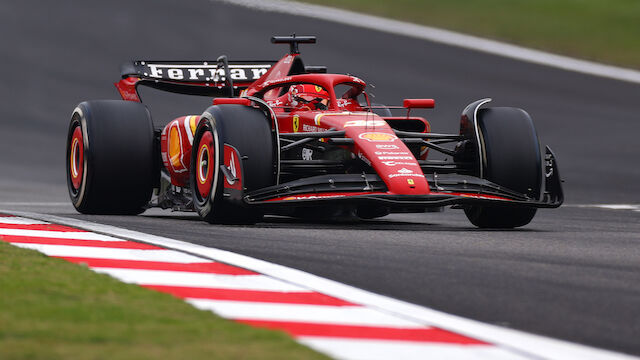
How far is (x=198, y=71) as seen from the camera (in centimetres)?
1314

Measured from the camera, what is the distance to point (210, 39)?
24953mm

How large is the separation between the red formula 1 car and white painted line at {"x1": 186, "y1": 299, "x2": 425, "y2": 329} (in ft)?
13.2

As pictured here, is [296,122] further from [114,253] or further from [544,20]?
[544,20]

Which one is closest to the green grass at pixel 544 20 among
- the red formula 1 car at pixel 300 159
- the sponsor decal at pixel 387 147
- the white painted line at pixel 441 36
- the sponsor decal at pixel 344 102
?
the white painted line at pixel 441 36

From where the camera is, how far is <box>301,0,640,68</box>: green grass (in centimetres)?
2486

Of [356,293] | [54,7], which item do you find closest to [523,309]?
[356,293]

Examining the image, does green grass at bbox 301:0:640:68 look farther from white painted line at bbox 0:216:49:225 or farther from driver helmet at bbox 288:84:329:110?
white painted line at bbox 0:216:49:225

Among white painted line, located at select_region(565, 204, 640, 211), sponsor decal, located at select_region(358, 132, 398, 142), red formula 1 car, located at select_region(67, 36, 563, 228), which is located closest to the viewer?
red formula 1 car, located at select_region(67, 36, 563, 228)

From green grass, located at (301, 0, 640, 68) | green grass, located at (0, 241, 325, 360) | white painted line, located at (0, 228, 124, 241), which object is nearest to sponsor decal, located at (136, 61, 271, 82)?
white painted line, located at (0, 228, 124, 241)

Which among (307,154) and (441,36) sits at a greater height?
→ (441,36)

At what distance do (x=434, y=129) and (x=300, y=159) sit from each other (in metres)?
9.52

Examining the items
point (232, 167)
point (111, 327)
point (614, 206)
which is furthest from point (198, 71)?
point (111, 327)

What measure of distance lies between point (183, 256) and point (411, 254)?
1436 millimetres

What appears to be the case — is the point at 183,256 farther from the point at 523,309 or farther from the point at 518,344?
the point at 518,344
